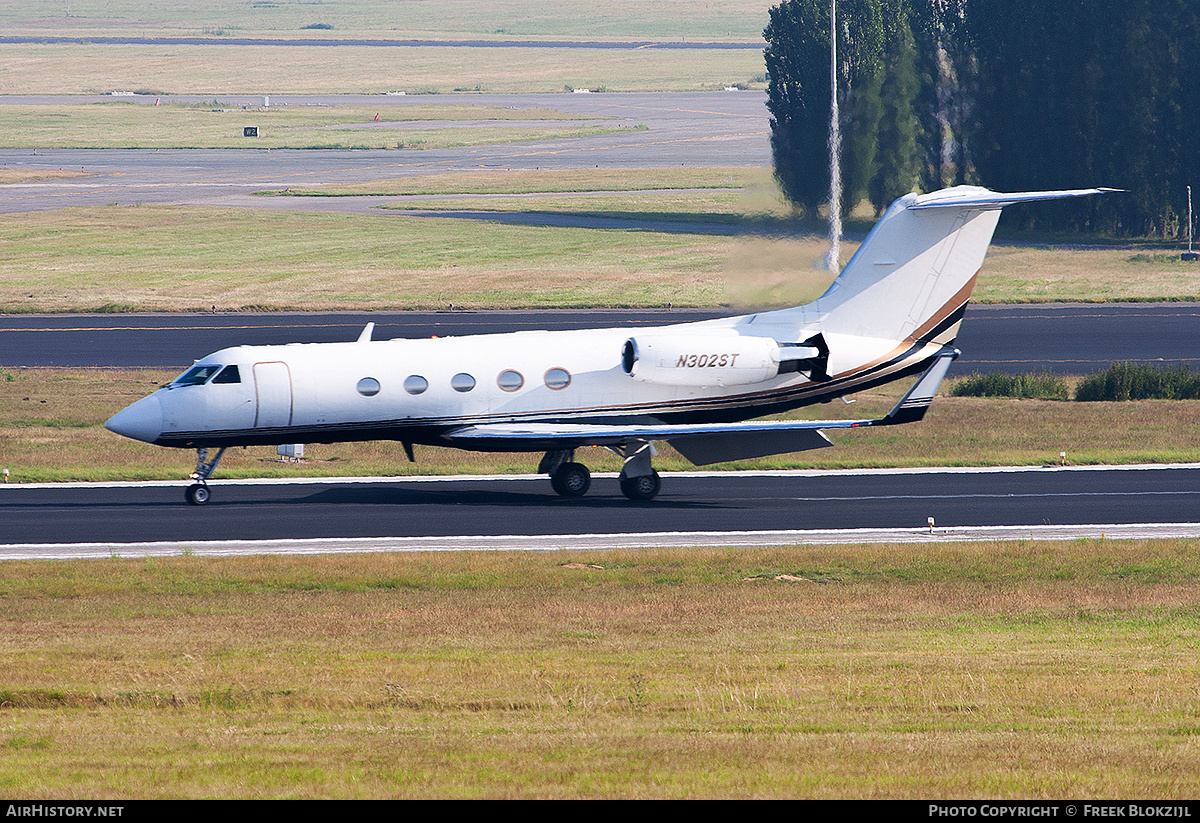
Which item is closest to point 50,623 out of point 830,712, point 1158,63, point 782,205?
point 830,712

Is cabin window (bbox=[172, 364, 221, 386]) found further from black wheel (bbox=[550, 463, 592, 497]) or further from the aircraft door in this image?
black wheel (bbox=[550, 463, 592, 497])

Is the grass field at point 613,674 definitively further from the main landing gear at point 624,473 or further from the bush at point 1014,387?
the bush at point 1014,387

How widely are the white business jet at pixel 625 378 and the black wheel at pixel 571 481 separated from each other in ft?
0.10

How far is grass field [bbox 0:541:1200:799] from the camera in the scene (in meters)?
10.4

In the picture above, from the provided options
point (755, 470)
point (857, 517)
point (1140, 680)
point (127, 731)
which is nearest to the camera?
point (127, 731)

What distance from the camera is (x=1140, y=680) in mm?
14555

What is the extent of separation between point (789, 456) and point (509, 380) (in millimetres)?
10149

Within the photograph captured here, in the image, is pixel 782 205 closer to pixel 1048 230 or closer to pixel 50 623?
pixel 50 623

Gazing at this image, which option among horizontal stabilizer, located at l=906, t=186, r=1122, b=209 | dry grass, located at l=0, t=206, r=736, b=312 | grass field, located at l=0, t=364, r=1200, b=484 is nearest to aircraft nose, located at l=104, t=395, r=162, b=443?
grass field, located at l=0, t=364, r=1200, b=484

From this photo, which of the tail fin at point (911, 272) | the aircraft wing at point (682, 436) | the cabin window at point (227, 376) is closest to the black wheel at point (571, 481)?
the aircraft wing at point (682, 436)

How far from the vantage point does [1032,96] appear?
84.0 metres

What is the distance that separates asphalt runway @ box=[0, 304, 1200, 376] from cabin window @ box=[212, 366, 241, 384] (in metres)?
21.5

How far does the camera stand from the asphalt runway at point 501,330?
5191 cm
